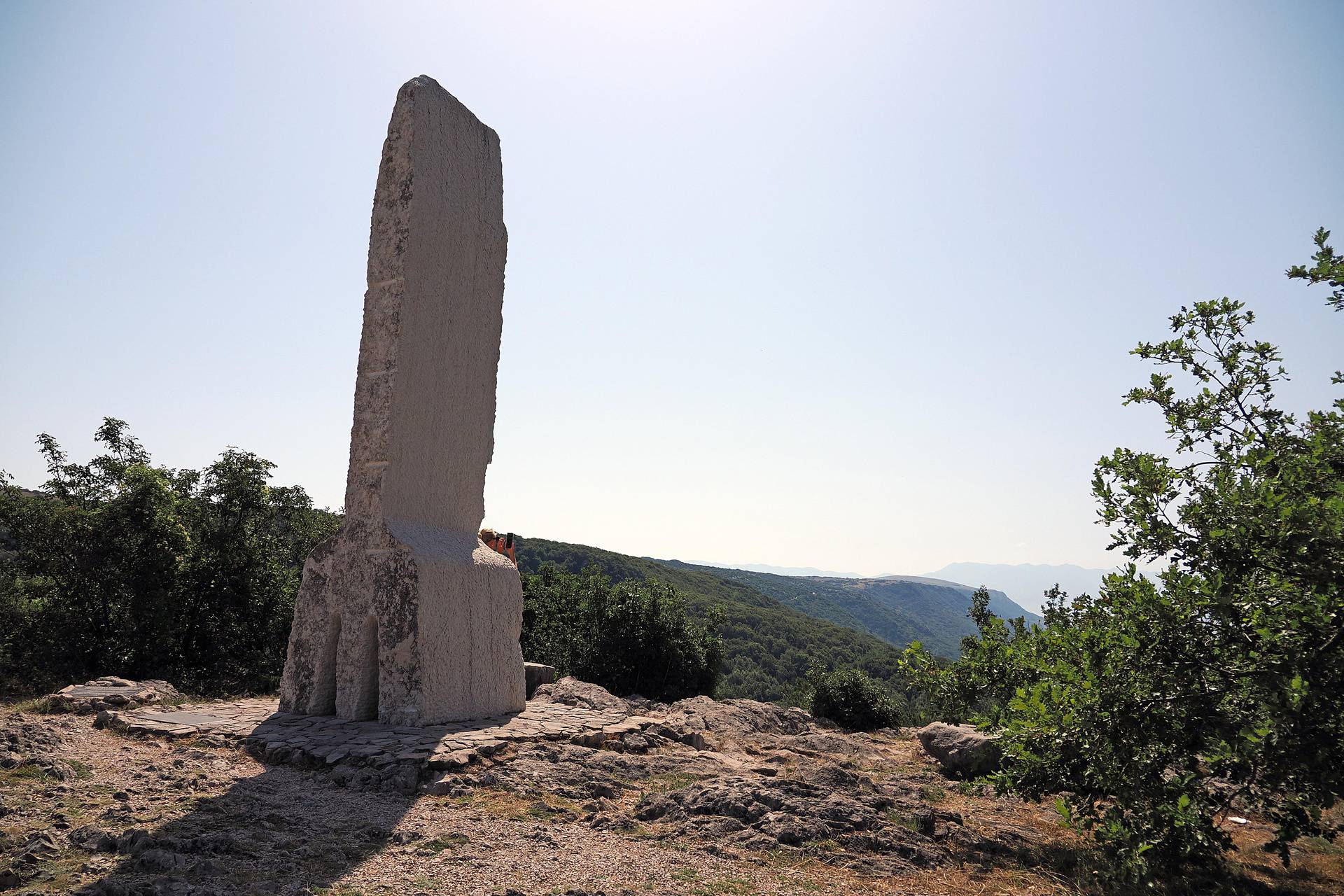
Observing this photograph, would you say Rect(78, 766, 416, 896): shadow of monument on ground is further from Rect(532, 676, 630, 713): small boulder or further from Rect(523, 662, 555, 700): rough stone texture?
Rect(523, 662, 555, 700): rough stone texture

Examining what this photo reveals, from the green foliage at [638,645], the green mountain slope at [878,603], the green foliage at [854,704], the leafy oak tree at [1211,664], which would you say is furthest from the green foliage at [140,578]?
the green mountain slope at [878,603]

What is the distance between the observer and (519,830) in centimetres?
517

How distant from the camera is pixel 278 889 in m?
Answer: 3.92

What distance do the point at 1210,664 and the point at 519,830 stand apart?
13.7ft

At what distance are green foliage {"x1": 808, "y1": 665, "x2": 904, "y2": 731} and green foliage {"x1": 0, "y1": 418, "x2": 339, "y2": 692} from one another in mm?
7806

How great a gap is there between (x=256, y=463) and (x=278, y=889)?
8513 mm

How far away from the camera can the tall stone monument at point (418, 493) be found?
7328mm

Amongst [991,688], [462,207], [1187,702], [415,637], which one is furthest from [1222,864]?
[462,207]

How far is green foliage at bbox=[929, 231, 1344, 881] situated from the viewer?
3.27 m

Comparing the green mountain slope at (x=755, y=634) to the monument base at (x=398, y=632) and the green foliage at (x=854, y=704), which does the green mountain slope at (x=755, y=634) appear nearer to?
the green foliage at (x=854, y=704)

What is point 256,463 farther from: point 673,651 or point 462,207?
point 673,651

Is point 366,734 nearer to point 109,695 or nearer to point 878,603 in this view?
point 109,695

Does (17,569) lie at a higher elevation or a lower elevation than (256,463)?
lower

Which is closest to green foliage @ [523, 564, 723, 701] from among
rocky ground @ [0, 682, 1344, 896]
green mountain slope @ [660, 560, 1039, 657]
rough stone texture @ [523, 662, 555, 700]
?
rough stone texture @ [523, 662, 555, 700]
